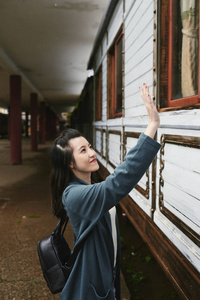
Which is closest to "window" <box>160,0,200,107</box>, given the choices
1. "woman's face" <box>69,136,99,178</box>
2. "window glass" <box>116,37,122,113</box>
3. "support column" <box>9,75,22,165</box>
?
"woman's face" <box>69,136,99,178</box>

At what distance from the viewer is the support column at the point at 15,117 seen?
10.2 m

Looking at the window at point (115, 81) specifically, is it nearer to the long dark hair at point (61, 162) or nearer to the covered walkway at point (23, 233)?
→ the covered walkway at point (23, 233)

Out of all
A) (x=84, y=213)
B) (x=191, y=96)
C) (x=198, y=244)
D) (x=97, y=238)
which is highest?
(x=191, y=96)

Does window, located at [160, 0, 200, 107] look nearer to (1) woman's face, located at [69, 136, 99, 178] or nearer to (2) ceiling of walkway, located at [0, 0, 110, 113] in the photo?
(1) woman's face, located at [69, 136, 99, 178]

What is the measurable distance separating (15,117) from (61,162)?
366 inches

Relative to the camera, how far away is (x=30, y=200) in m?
5.54

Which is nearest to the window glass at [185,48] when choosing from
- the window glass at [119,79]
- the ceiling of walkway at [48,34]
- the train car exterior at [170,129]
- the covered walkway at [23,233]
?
the train car exterior at [170,129]

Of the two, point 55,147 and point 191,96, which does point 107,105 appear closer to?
point 191,96

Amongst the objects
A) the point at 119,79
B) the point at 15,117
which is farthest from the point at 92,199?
the point at 15,117

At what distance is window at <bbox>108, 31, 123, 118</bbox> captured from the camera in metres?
4.96

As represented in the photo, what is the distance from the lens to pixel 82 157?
1490mm

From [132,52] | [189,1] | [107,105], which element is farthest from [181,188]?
[107,105]

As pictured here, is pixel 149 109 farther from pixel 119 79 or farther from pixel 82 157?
pixel 119 79

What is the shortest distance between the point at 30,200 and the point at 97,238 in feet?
14.3
